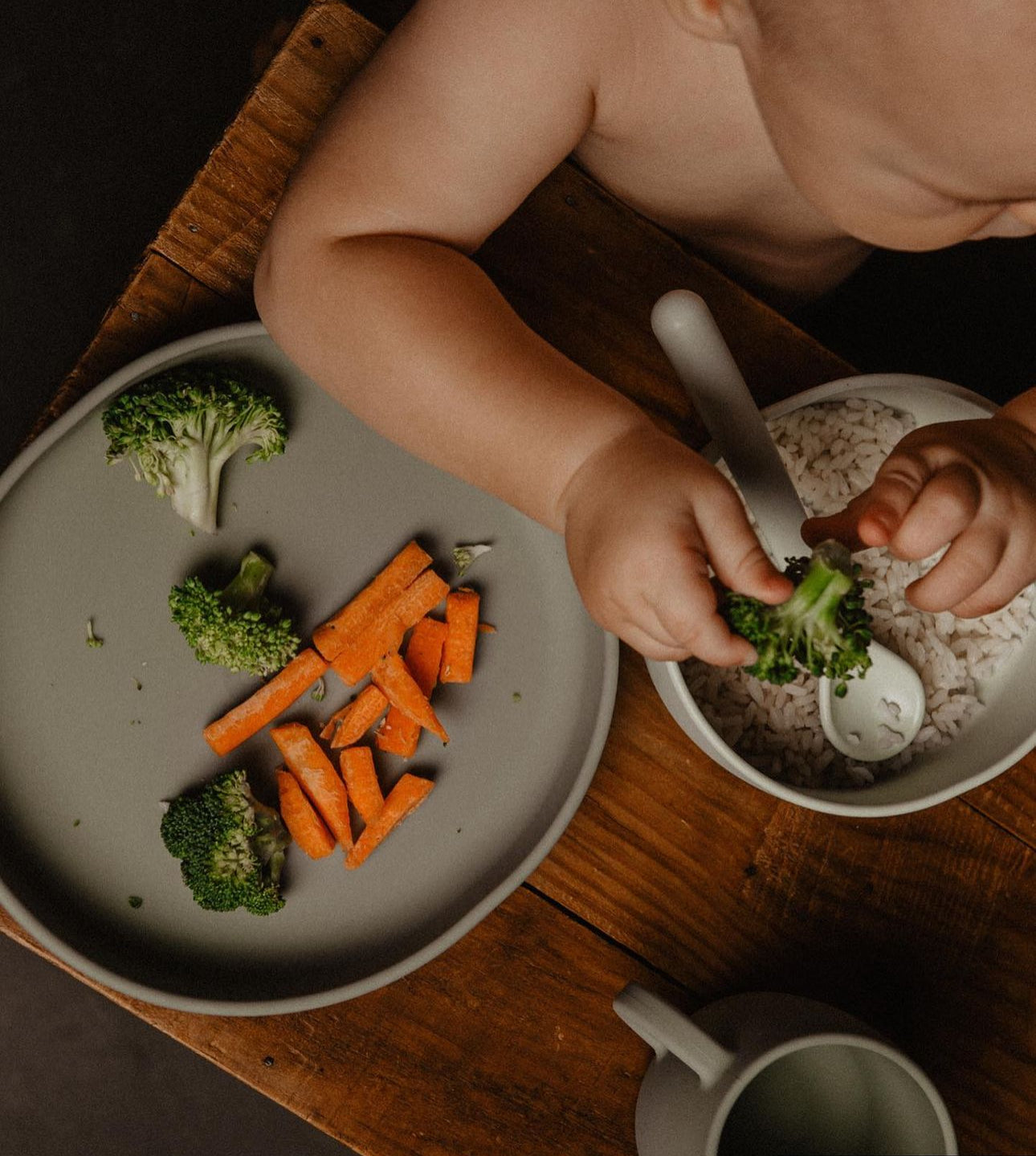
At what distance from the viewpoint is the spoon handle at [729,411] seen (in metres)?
0.76

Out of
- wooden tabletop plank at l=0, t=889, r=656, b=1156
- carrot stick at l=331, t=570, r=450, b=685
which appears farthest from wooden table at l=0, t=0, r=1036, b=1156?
carrot stick at l=331, t=570, r=450, b=685

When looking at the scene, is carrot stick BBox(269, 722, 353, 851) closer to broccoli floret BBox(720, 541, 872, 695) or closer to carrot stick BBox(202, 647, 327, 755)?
carrot stick BBox(202, 647, 327, 755)

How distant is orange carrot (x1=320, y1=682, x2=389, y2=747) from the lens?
90cm

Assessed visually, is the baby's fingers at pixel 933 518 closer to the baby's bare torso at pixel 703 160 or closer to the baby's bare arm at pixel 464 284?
the baby's bare arm at pixel 464 284

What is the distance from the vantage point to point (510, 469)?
0.81 meters

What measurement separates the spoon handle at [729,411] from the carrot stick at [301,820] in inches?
18.8

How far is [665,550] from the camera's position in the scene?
0.70 metres

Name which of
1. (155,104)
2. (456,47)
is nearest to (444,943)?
(456,47)

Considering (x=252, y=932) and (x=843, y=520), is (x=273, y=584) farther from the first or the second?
(x=843, y=520)

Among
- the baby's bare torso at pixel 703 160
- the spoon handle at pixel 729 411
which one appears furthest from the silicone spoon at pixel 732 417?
the baby's bare torso at pixel 703 160

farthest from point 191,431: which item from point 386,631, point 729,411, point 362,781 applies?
point 729,411

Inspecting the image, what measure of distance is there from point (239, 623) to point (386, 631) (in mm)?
132

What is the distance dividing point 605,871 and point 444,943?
181mm

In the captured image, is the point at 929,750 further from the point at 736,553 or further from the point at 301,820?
the point at 301,820
